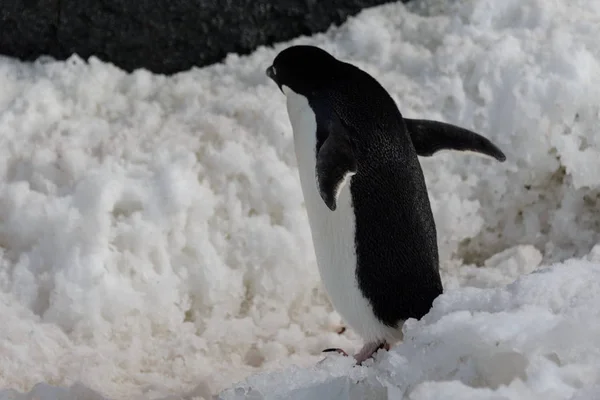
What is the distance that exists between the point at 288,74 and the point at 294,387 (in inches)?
25.7

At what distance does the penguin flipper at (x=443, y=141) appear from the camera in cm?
135

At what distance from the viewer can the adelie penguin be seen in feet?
3.84

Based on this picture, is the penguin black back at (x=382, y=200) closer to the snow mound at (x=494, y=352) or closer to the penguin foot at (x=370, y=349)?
the penguin foot at (x=370, y=349)

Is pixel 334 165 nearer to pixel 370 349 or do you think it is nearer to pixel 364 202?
pixel 364 202

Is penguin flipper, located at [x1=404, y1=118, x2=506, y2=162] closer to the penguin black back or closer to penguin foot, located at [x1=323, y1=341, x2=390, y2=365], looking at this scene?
the penguin black back

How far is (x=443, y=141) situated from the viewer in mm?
1358

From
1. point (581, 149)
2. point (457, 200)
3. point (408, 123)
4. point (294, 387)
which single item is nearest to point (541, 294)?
point (294, 387)

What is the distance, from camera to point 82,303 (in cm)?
142

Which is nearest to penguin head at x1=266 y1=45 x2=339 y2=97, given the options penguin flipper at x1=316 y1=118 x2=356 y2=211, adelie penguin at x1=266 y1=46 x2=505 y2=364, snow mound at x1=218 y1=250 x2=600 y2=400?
adelie penguin at x1=266 y1=46 x2=505 y2=364

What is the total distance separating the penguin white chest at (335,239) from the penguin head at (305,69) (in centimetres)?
2

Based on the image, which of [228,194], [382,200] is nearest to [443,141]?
[382,200]

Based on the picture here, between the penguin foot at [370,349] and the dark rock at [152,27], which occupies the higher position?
the dark rock at [152,27]

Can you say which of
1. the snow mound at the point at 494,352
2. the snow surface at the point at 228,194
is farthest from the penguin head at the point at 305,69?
the snow mound at the point at 494,352

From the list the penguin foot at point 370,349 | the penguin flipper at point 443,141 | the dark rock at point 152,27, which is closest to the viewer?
the penguin foot at point 370,349
